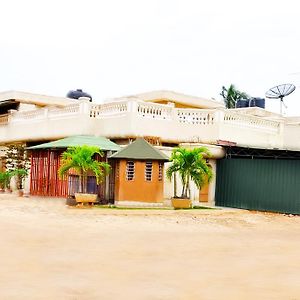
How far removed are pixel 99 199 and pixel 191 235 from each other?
8.99m

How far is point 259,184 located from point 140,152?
5.02 metres

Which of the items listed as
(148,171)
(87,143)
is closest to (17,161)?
(87,143)

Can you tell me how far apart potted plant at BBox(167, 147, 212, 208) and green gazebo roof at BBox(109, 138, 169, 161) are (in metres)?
0.50

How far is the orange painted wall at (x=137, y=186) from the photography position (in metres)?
19.3

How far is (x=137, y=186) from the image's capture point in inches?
762

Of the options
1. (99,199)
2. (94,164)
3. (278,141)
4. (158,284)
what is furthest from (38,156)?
(158,284)

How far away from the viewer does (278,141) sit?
2567cm

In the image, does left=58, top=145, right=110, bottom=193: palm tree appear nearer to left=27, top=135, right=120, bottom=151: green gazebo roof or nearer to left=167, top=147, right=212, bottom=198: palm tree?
left=27, top=135, right=120, bottom=151: green gazebo roof

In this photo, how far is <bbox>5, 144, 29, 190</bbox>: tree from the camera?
89.0 feet

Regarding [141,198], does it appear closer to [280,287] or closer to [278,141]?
[278,141]

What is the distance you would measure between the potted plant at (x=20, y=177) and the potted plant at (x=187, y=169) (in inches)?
341

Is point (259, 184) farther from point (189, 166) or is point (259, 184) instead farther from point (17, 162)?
point (17, 162)

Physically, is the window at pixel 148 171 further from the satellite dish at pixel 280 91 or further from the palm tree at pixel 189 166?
the satellite dish at pixel 280 91

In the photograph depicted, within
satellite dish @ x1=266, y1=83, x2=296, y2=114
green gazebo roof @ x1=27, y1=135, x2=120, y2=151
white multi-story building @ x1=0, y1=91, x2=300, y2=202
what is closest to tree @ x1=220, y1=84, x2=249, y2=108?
satellite dish @ x1=266, y1=83, x2=296, y2=114
